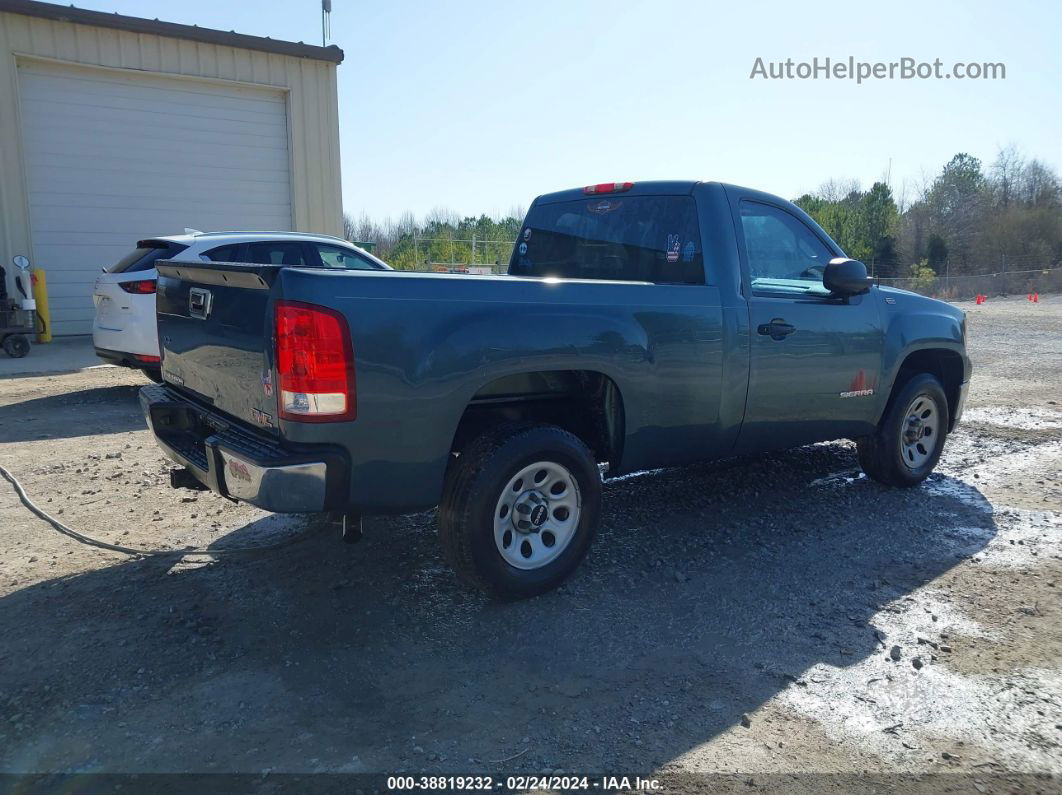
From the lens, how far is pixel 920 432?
5.78 m

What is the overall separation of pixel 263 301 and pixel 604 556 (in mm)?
2269

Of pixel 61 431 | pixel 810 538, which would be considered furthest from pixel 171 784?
pixel 61 431

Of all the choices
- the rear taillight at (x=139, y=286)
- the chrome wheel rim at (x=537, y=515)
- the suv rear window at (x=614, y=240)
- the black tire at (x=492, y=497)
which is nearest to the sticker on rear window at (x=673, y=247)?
the suv rear window at (x=614, y=240)

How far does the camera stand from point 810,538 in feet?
15.6

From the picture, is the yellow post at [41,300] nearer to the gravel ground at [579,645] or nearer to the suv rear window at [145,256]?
the suv rear window at [145,256]

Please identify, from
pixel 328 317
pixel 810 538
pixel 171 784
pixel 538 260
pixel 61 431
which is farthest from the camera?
pixel 61 431

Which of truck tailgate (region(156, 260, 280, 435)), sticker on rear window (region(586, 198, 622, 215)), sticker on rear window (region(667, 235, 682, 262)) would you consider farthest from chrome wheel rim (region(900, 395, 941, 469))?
truck tailgate (region(156, 260, 280, 435))

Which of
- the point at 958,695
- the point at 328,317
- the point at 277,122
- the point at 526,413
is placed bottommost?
the point at 958,695

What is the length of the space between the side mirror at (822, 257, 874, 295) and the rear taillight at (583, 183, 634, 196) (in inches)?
50.5

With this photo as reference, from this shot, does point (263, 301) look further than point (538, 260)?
No

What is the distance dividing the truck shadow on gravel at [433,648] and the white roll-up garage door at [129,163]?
457 inches

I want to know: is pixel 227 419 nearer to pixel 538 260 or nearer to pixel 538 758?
pixel 538 758

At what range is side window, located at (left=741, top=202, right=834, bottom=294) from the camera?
4699 mm

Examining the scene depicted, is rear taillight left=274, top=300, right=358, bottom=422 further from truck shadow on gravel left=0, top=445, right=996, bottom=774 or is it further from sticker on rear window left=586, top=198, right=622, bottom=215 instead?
sticker on rear window left=586, top=198, right=622, bottom=215
